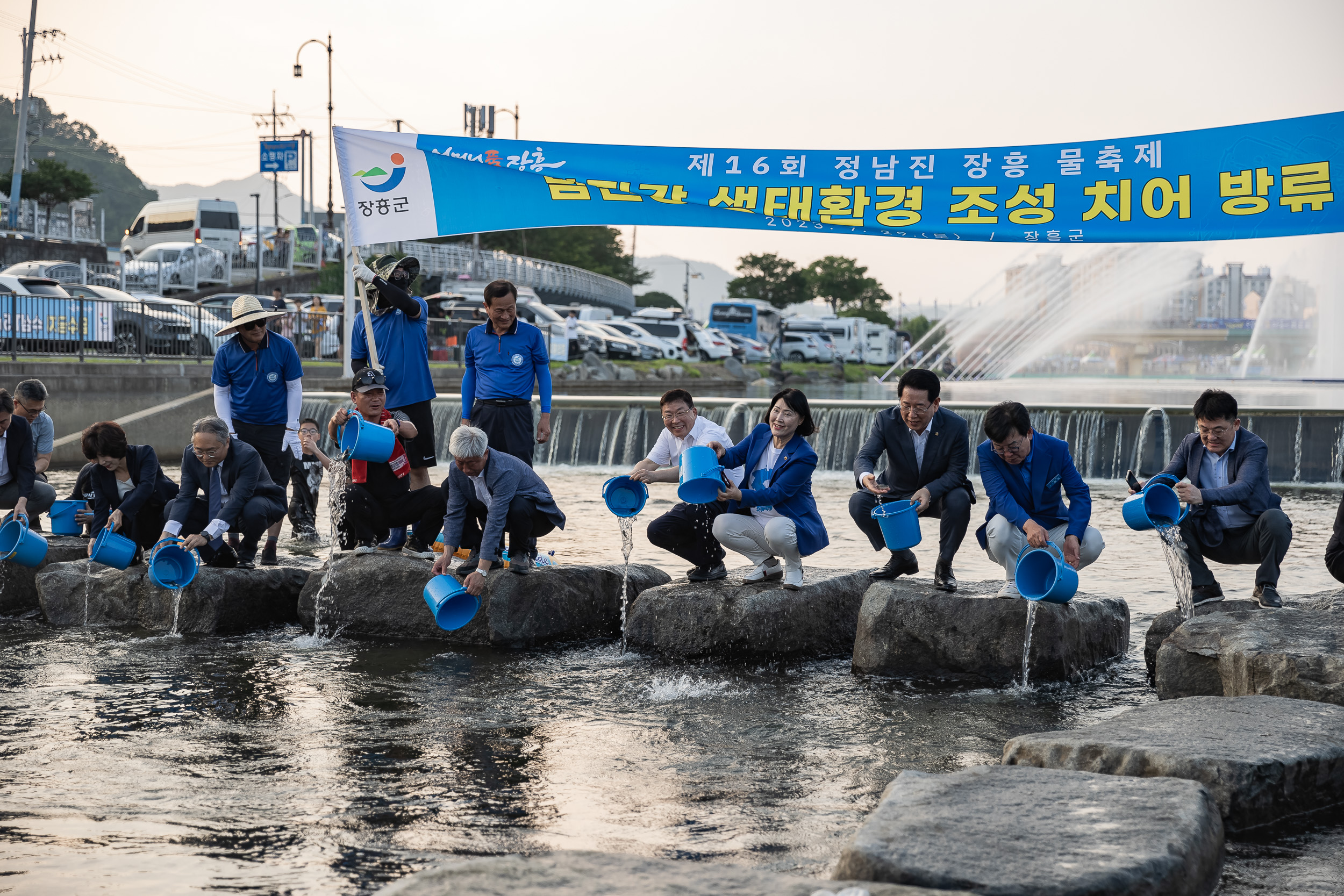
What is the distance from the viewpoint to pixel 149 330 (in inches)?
789

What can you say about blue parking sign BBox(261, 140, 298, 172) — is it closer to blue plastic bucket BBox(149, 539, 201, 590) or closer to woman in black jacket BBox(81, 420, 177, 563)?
woman in black jacket BBox(81, 420, 177, 563)

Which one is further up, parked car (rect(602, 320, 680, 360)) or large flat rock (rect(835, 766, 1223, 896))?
parked car (rect(602, 320, 680, 360))

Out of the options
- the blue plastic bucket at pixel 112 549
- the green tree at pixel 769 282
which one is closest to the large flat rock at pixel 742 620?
the blue plastic bucket at pixel 112 549

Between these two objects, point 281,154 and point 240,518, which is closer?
point 240,518

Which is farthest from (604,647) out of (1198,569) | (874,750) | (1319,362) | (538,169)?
(1319,362)

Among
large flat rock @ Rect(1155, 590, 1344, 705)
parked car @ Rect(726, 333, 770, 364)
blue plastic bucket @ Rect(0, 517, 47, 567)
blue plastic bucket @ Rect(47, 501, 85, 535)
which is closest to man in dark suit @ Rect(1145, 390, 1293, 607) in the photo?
large flat rock @ Rect(1155, 590, 1344, 705)

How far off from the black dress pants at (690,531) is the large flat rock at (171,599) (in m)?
2.44

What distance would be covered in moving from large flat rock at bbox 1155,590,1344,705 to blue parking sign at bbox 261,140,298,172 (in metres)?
48.7

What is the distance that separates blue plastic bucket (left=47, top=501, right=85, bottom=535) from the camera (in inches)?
327

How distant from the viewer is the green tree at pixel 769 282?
84.1 m

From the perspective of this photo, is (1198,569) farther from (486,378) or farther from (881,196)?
(486,378)

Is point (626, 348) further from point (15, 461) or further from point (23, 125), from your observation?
point (15, 461)

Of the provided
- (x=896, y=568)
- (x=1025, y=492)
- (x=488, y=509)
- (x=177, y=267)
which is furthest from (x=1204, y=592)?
(x=177, y=267)

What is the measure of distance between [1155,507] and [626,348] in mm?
31943
